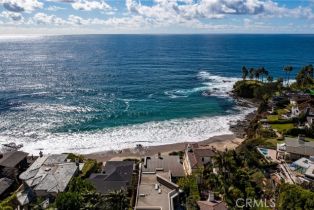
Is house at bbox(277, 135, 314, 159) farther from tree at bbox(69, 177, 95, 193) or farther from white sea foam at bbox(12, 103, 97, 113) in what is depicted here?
white sea foam at bbox(12, 103, 97, 113)

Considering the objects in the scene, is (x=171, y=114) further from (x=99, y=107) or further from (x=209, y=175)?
(x=209, y=175)

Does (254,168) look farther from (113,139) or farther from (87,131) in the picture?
(87,131)

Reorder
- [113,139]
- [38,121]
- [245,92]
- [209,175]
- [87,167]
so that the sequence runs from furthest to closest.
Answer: [245,92]
[38,121]
[113,139]
[87,167]
[209,175]

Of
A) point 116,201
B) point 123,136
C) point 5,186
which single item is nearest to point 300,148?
point 116,201

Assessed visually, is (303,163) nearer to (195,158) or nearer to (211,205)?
(195,158)

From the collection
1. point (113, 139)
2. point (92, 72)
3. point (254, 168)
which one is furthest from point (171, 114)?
point (92, 72)

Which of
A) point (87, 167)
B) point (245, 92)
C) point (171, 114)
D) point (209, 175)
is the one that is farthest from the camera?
point (245, 92)

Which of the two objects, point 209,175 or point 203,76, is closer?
point 209,175
